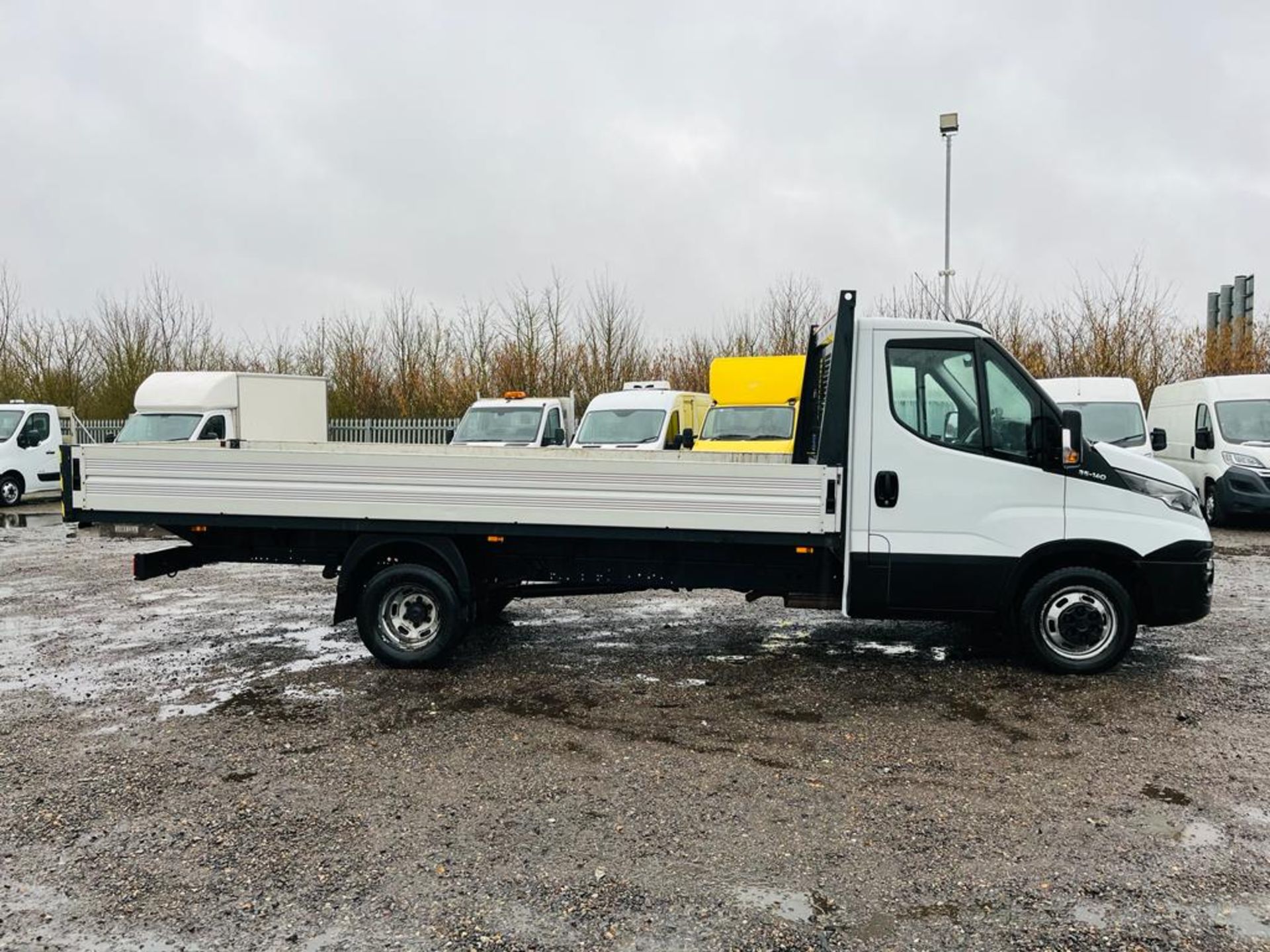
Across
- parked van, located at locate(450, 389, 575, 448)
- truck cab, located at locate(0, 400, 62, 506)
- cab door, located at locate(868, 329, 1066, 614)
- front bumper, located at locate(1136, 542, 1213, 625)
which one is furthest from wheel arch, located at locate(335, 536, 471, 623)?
truck cab, located at locate(0, 400, 62, 506)

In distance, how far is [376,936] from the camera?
3.50 m

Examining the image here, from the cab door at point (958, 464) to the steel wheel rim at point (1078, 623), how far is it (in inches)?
17.8

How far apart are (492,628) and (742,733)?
3.40 m

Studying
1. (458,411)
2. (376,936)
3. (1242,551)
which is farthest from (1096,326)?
(376,936)

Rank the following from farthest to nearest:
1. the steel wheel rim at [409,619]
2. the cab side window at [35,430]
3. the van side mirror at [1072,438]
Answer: the cab side window at [35,430] < the steel wheel rim at [409,619] < the van side mirror at [1072,438]

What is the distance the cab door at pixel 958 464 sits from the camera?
6375 millimetres

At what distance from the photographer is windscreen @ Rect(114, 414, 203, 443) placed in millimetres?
17203

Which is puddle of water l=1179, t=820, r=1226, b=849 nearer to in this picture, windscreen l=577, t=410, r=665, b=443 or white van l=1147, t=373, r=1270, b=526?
windscreen l=577, t=410, r=665, b=443

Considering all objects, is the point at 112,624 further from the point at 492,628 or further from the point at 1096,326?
the point at 1096,326

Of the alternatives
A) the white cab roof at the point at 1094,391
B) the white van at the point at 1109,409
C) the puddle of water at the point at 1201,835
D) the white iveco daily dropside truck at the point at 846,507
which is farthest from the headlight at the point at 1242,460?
the puddle of water at the point at 1201,835

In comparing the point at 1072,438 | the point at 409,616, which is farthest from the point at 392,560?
the point at 1072,438

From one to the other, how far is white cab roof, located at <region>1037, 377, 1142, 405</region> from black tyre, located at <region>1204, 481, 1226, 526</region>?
1.95m

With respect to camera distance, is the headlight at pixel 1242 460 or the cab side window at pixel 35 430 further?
the cab side window at pixel 35 430

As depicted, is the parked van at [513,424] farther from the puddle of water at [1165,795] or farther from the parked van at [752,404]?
the puddle of water at [1165,795]
